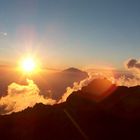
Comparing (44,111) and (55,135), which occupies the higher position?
(44,111)

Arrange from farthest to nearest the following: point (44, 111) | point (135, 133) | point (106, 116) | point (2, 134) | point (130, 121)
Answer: point (44, 111)
point (2, 134)
point (106, 116)
point (130, 121)
point (135, 133)

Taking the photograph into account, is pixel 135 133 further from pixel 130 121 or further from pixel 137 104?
pixel 137 104

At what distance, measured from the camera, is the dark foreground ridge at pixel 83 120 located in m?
134

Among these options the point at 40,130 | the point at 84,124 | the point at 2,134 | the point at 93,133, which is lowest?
the point at 93,133

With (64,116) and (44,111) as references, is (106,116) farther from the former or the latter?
(44,111)

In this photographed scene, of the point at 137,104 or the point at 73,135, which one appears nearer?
the point at 73,135

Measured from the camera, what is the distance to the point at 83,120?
14950 cm

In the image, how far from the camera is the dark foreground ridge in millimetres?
134250

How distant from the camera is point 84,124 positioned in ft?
478

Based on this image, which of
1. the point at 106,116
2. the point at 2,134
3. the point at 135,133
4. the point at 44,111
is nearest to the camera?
the point at 135,133

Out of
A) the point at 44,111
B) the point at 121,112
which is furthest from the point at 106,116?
the point at 44,111

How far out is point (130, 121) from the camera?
454 ft

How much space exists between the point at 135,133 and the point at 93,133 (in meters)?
18.3

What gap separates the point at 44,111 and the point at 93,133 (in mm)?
53562
